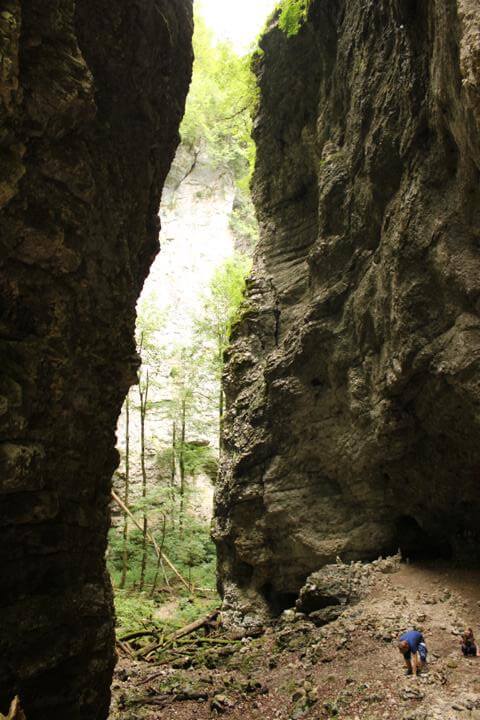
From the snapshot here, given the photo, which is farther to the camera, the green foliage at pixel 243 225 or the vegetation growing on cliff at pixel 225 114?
the green foliage at pixel 243 225

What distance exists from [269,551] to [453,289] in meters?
9.58

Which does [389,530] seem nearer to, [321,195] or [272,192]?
[321,195]

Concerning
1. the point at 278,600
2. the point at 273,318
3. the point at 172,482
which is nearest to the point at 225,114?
the point at 273,318

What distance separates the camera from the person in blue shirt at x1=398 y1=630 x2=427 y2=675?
7605 millimetres

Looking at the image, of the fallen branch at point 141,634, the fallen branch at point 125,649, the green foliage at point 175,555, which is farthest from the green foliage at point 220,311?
the fallen branch at point 125,649

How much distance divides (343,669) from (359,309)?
795cm

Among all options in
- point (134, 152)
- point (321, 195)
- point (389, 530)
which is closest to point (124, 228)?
point (134, 152)

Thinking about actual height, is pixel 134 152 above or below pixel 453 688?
above

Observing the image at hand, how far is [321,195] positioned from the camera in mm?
14211

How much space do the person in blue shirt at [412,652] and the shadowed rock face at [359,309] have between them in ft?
12.7

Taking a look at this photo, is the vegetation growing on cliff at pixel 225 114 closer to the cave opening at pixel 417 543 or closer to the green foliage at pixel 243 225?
the green foliage at pixel 243 225

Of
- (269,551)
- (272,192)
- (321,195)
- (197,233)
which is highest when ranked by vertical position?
(197,233)

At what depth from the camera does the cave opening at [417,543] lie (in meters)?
12.1

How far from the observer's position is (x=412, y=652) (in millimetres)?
7676
